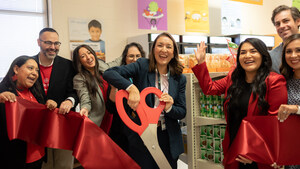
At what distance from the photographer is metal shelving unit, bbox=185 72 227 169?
265 centimetres

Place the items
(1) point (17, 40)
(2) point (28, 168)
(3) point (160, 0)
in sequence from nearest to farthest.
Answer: (2) point (28, 168)
(1) point (17, 40)
(3) point (160, 0)

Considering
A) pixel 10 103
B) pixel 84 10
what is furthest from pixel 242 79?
pixel 84 10

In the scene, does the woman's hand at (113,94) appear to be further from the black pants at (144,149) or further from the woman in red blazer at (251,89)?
the woman in red blazer at (251,89)

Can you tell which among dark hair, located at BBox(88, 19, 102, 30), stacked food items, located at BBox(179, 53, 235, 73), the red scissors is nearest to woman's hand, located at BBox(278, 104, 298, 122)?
the red scissors

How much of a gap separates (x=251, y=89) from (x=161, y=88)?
68 centimetres

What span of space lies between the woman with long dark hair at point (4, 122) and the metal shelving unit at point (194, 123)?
1377mm

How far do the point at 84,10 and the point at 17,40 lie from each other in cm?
121

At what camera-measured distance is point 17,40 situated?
410 cm

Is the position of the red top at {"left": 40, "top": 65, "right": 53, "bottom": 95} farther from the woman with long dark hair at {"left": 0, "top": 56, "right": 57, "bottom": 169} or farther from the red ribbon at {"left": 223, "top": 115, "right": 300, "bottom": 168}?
the red ribbon at {"left": 223, "top": 115, "right": 300, "bottom": 168}

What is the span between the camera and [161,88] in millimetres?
1964

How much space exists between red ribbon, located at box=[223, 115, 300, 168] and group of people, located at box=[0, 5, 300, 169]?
0.06 meters

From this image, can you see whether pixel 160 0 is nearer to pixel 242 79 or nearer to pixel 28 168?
pixel 242 79

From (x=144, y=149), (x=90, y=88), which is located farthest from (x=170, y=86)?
(x=90, y=88)

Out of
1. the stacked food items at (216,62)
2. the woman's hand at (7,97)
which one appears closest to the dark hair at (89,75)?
the woman's hand at (7,97)
